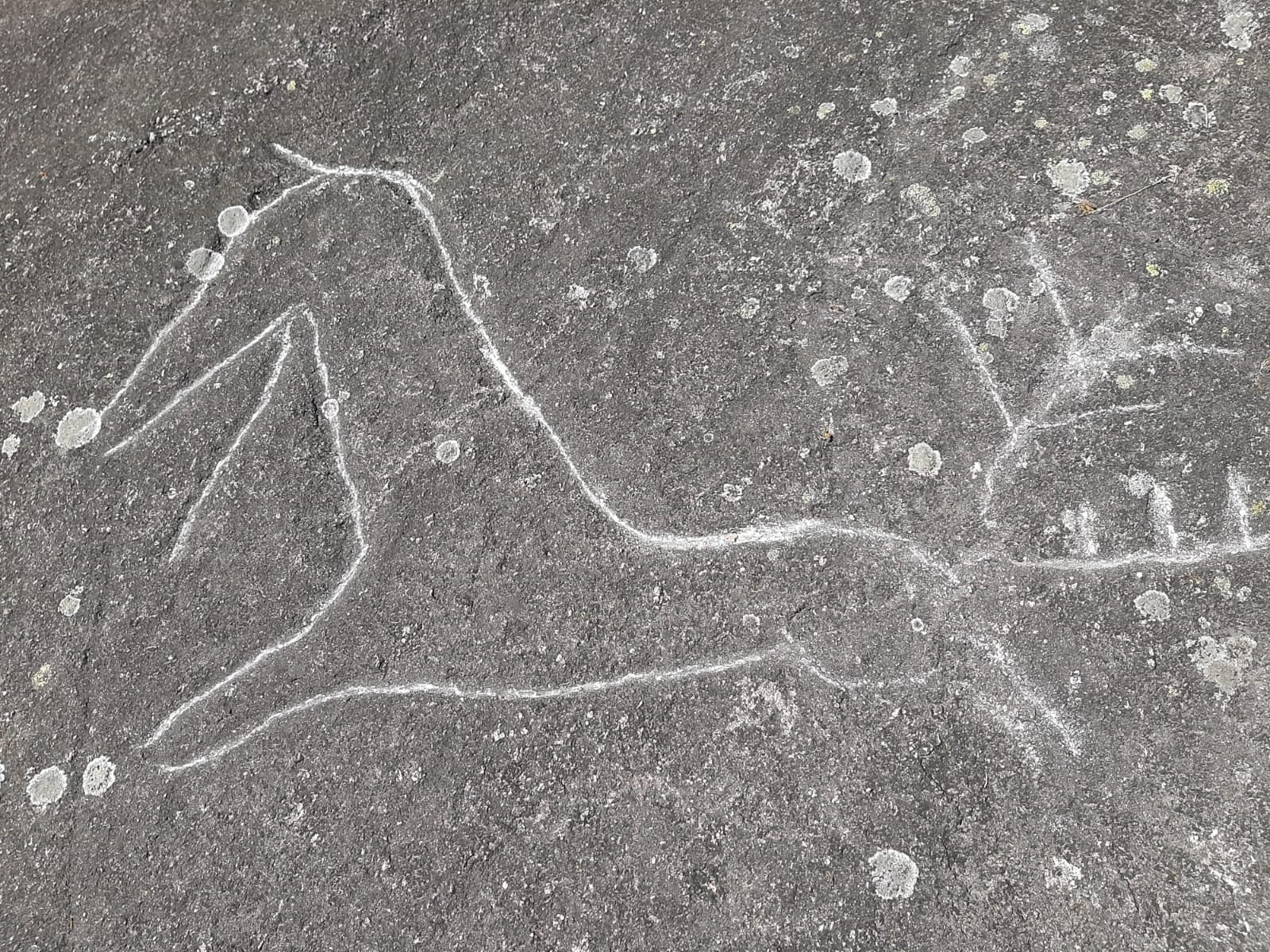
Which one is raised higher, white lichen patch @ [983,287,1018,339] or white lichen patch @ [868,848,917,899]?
white lichen patch @ [983,287,1018,339]

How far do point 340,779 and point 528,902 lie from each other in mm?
642

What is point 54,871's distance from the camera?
249 cm

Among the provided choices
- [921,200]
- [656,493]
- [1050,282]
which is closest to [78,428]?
[656,493]

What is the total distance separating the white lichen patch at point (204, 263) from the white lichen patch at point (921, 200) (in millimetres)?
2371

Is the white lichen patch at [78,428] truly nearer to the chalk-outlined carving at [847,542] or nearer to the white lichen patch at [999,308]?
the chalk-outlined carving at [847,542]

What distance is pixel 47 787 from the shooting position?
2574 mm

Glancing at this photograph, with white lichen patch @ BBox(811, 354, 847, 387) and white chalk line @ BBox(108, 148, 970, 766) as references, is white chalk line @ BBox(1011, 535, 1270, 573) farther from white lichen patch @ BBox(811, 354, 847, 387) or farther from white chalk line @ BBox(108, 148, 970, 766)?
white lichen patch @ BBox(811, 354, 847, 387)

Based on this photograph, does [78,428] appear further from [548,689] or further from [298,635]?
[548,689]

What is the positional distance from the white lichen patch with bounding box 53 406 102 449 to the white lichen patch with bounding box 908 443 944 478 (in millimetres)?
2710

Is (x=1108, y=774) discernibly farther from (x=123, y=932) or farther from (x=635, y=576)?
(x=123, y=932)

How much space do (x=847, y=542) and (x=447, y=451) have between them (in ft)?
4.12

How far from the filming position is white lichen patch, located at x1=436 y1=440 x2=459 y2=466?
2648 mm

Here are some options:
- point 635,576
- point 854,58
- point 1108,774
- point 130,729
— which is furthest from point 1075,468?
point 130,729

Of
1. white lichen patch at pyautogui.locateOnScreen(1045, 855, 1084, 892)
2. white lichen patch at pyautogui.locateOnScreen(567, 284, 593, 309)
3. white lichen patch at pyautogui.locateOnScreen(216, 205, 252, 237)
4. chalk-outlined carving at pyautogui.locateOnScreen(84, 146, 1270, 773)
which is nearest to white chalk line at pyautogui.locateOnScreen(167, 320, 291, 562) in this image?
chalk-outlined carving at pyautogui.locateOnScreen(84, 146, 1270, 773)
